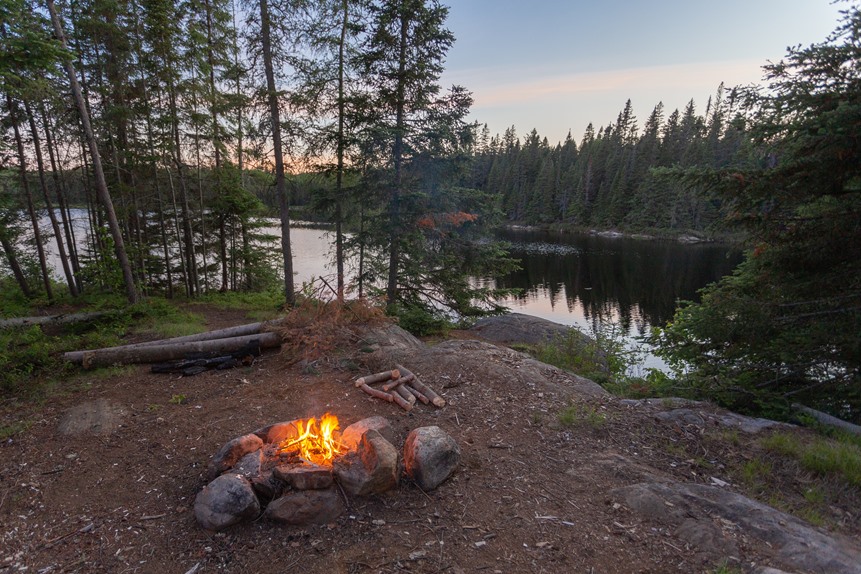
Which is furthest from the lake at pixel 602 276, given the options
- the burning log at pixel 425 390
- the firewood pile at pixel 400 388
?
the firewood pile at pixel 400 388

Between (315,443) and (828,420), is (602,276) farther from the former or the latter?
(315,443)

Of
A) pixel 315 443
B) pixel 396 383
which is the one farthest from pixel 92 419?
pixel 396 383

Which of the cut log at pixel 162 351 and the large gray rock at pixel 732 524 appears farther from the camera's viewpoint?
the cut log at pixel 162 351

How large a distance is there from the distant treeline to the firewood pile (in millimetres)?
45701

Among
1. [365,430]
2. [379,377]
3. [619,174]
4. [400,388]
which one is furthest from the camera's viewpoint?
[619,174]

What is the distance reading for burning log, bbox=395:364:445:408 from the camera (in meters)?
5.32

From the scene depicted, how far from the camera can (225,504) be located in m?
3.29

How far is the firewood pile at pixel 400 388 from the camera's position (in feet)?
17.4

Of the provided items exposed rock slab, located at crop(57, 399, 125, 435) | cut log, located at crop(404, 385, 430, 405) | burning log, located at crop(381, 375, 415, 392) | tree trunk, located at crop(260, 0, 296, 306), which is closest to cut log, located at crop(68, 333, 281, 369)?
exposed rock slab, located at crop(57, 399, 125, 435)

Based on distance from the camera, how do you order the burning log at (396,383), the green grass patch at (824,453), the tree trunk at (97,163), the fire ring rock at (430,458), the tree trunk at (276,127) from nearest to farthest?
the fire ring rock at (430,458), the green grass patch at (824,453), the burning log at (396,383), the tree trunk at (97,163), the tree trunk at (276,127)

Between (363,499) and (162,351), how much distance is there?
18.2ft

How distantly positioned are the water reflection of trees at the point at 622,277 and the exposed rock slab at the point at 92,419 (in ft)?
53.0

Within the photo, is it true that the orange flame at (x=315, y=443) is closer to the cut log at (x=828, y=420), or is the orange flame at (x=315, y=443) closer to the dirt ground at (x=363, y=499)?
the dirt ground at (x=363, y=499)

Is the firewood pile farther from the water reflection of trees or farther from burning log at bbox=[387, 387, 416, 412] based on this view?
the water reflection of trees
